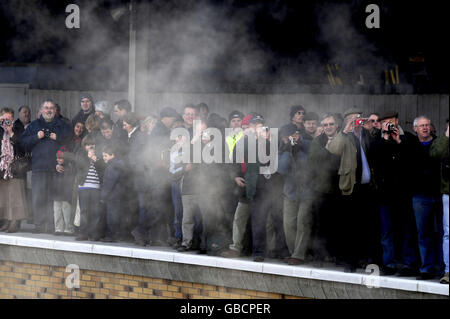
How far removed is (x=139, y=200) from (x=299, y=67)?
147 inches

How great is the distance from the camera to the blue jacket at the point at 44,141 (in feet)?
25.1

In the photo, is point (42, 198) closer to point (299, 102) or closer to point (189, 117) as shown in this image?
point (189, 117)

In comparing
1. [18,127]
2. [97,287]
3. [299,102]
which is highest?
[299,102]

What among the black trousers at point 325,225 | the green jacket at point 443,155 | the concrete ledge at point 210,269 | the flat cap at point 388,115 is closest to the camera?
the concrete ledge at point 210,269

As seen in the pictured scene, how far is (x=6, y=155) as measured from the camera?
25.5 feet

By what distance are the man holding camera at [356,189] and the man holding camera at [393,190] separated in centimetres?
9

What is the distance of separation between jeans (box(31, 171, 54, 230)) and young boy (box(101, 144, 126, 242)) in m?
0.90

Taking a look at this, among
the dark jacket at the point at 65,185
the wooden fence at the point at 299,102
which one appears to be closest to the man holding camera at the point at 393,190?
the wooden fence at the point at 299,102

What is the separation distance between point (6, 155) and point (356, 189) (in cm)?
398

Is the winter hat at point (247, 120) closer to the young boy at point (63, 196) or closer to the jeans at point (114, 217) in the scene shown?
the jeans at point (114, 217)

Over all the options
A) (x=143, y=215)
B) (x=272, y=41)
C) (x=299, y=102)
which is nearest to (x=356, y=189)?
(x=143, y=215)

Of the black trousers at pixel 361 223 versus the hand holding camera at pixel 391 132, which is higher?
the hand holding camera at pixel 391 132

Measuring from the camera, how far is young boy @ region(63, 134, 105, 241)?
23.7 feet

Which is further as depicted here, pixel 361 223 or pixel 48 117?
pixel 48 117
